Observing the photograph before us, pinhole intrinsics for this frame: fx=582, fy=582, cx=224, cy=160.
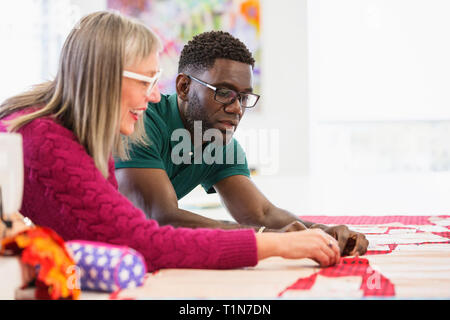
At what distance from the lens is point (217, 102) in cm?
246

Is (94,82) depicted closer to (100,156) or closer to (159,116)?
(100,156)

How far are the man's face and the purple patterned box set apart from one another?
112cm

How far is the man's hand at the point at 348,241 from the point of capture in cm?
195

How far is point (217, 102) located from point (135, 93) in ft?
2.70

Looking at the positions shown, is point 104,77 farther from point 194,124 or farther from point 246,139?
point 246,139

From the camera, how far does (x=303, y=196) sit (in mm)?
5523

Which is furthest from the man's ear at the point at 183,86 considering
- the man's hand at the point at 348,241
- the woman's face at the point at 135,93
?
the man's hand at the point at 348,241

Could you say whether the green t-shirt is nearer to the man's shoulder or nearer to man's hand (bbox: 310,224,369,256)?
the man's shoulder

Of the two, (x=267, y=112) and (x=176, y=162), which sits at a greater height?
(x=267, y=112)

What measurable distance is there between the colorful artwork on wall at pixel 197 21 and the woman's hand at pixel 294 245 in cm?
623

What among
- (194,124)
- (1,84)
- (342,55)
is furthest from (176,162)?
(342,55)

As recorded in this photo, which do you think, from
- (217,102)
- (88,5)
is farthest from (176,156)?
(88,5)

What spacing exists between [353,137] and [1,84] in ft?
15.0

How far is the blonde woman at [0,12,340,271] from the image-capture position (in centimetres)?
149
